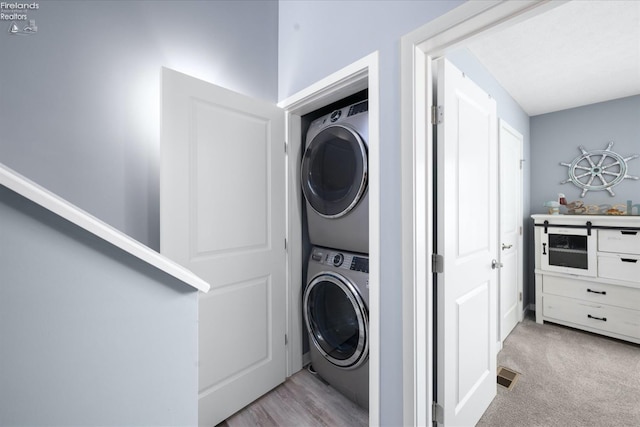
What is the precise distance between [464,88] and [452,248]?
86 centimetres

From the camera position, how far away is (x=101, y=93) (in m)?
1.30

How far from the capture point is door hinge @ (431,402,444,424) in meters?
1.30

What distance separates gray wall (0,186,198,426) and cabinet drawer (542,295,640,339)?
3754 millimetres

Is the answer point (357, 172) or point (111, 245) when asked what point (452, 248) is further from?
point (111, 245)

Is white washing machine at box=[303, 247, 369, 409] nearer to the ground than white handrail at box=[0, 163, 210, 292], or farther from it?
nearer to the ground

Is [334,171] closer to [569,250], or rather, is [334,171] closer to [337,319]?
[337,319]

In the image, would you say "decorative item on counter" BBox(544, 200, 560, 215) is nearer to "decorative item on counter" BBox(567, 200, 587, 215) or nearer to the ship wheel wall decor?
"decorative item on counter" BBox(567, 200, 587, 215)

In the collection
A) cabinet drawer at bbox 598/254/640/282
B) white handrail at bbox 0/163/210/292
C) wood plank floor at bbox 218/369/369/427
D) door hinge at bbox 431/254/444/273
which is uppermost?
white handrail at bbox 0/163/210/292

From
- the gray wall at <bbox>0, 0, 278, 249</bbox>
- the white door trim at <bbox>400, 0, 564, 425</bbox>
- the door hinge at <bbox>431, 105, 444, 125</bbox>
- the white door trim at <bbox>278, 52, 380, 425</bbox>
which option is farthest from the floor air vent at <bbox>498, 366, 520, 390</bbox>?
the gray wall at <bbox>0, 0, 278, 249</bbox>

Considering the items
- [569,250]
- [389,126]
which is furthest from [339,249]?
[569,250]

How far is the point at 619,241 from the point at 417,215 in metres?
2.86

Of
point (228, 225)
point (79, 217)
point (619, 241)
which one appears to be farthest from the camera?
point (619, 241)

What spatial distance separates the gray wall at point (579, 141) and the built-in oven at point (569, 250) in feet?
2.13

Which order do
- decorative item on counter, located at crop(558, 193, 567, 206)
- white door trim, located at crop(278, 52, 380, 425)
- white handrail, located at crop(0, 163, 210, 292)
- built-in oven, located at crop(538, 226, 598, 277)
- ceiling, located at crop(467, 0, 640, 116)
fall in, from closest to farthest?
white handrail, located at crop(0, 163, 210, 292)
white door trim, located at crop(278, 52, 380, 425)
ceiling, located at crop(467, 0, 640, 116)
built-in oven, located at crop(538, 226, 598, 277)
decorative item on counter, located at crop(558, 193, 567, 206)
